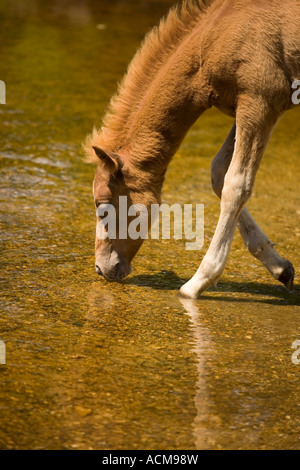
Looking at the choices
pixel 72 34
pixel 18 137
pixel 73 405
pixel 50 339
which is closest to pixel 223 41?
pixel 50 339

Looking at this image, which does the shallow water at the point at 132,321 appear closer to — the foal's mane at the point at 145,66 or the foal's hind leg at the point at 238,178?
the foal's hind leg at the point at 238,178

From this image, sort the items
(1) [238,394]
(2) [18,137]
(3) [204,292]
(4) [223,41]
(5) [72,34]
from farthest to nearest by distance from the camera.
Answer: (5) [72,34] < (2) [18,137] < (3) [204,292] < (4) [223,41] < (1) [238,394]

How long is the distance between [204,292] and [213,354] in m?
1.11

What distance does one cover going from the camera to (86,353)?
4.21 meters

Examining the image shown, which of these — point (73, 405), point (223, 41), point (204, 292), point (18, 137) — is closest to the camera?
point (73, 405)

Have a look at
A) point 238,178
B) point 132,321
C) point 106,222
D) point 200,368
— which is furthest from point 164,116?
point 200,368

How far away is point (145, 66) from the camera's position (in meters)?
5.29

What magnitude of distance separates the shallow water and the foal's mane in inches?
38.6

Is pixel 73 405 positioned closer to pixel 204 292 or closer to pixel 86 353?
pixel 86 353

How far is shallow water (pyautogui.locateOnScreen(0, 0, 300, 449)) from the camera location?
3510 mm

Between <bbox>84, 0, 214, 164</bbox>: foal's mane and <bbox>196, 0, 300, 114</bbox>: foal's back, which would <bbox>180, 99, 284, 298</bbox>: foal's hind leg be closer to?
<bbox>196, 0, 300, 114</bbox>: foal's back

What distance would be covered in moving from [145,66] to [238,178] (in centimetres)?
101

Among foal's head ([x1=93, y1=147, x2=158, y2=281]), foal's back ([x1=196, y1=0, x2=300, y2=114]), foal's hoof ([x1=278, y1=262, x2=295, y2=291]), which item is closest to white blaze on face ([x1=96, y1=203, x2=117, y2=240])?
foal's head ([x1=93, y1=147, x2=158, y2=281])

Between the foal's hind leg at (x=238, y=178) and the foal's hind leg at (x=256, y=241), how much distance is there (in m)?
0.42
